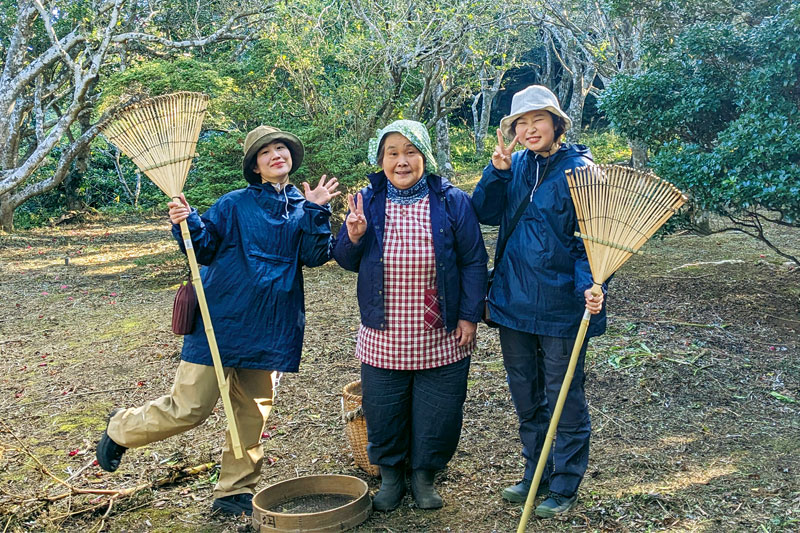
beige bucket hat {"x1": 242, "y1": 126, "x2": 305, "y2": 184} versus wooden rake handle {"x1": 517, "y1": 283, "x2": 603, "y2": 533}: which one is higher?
beige bucket hat {"x1": 242, "y1": 126, "x2": 305, "y2": 184}

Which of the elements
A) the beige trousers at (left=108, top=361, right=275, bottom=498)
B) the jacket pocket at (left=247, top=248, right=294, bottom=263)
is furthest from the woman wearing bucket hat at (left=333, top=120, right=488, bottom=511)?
the beige trousers at (left=108, top=361, right=275, bottom=498)

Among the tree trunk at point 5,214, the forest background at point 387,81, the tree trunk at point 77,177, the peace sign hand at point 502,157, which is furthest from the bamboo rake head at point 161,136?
the tree trunk at point 77,177

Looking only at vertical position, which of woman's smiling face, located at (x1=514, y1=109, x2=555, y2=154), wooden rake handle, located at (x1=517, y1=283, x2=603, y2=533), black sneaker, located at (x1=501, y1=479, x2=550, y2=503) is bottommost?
black sneaker, located at (x1=501, y1=479, x2=550, y2=503)

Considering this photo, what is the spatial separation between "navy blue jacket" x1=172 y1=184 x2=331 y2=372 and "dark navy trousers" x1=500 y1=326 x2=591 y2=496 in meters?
0.96

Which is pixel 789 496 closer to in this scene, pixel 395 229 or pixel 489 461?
pixel 489 461

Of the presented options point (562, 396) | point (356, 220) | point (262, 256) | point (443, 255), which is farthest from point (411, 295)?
point (562, 396)

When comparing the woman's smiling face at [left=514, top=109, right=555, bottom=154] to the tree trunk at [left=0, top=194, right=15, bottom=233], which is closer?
the woman's smiling face at [left=514, top=109, right=555, bottom=154]

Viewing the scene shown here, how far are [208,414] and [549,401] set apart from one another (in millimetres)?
1542

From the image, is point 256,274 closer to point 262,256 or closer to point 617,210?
point 262,256

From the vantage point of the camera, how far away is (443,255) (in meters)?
3.21

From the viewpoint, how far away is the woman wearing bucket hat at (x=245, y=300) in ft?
10.7

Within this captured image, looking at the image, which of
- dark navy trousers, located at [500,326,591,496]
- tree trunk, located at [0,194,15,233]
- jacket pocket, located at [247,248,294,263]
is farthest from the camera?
tree trunk, located at [0,194,15,233]

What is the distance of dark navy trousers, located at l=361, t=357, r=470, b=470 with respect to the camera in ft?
10.9

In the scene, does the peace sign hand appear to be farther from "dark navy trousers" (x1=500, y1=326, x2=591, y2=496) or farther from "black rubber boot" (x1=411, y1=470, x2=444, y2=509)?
"black rubber boot" (x1=411, y1=470, x2=444, y2=509)
